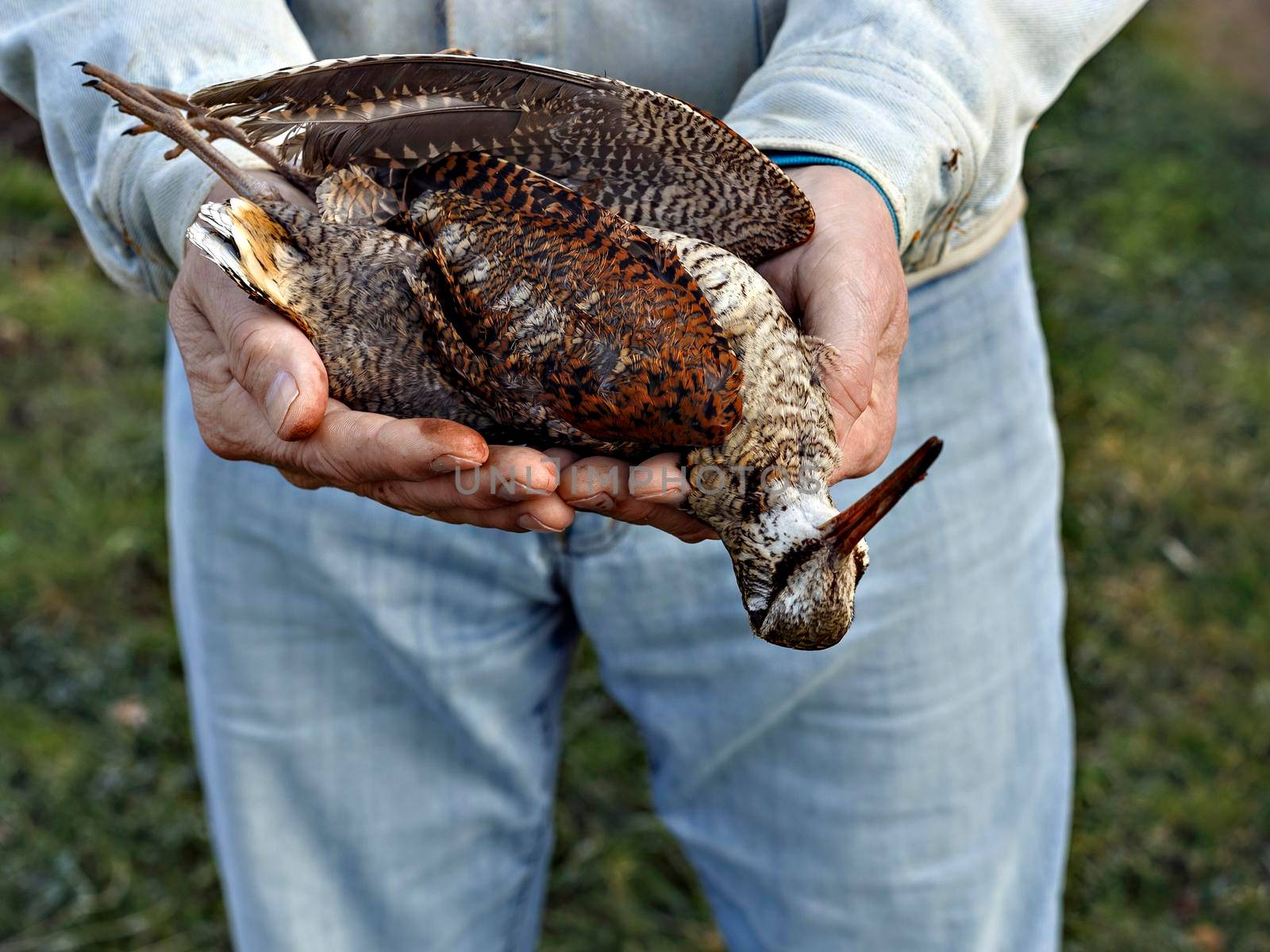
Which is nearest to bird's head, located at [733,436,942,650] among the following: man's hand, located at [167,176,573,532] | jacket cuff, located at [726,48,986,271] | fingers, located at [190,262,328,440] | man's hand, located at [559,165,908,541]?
man's hand, located at [559,165,908,541]

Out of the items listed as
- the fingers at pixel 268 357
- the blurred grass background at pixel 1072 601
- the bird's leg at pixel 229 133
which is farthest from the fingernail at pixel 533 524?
the blurred grass background at pixel 1072 601

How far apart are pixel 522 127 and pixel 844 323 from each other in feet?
2.42

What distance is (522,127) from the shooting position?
2463 millimetres

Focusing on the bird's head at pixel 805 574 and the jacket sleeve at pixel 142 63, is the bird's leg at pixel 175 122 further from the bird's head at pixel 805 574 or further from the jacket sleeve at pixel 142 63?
the bird's head at pixel 805 574

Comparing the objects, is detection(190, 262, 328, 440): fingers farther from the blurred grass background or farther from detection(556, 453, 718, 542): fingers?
the blurred grass background

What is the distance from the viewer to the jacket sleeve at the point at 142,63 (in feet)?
8.68

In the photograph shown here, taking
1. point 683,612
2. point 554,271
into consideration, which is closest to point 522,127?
point 554,271

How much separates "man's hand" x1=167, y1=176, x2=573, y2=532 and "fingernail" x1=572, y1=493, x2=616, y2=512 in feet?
0.10

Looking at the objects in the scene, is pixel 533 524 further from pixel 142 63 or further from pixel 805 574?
pixel 142 63

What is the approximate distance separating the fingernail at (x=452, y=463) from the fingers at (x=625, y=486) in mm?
193

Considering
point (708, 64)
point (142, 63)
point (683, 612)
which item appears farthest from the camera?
point (683, 612)

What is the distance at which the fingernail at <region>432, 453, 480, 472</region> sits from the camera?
85.1 inches

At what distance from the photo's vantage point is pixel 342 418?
230 centimetres

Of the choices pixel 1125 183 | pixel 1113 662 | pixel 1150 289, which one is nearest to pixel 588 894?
pixel 1113 662
